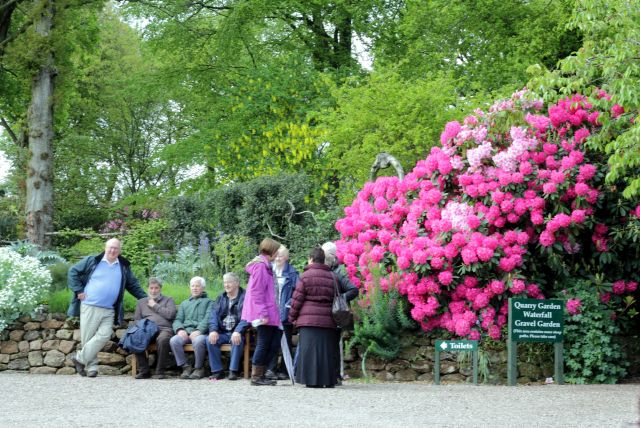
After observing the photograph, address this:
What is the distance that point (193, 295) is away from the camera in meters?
12.9

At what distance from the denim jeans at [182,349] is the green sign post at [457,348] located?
2.91m

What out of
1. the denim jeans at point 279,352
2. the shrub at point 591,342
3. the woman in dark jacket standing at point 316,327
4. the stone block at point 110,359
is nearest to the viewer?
the woman in dark jacket standing at point 316,327

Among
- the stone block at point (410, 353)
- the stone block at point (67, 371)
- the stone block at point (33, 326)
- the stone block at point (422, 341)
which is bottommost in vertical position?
the stone block at point (67, 371)

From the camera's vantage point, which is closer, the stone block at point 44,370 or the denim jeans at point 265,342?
the denim jeans at point 265,342

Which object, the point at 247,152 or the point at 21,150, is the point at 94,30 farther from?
the point at 21,150

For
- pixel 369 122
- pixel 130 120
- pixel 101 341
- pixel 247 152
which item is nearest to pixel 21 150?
pixel 130 120

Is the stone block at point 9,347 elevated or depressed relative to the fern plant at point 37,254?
depressed

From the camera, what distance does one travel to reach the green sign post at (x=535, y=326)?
12.0 meters

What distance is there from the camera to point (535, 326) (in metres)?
12.0

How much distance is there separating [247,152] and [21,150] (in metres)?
9.17

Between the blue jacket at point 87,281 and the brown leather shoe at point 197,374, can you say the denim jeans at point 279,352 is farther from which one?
the blue jacket at point 87,281

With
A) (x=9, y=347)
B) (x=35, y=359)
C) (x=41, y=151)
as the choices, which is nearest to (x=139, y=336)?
(x=35, y=359)

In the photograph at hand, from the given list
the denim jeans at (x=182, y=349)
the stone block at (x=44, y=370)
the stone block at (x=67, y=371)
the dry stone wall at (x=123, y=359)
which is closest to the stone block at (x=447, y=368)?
the dry stone wall at (x=123, y=359)

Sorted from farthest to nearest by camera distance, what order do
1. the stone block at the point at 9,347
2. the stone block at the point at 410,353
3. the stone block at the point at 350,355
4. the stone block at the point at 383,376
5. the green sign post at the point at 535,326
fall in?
the stone block at the point at 9,347, the stone block at the point at 350,355, the stone block at the point at 410,353, the stone block at the point at 383,376, the green sign post at the point at 535,326
